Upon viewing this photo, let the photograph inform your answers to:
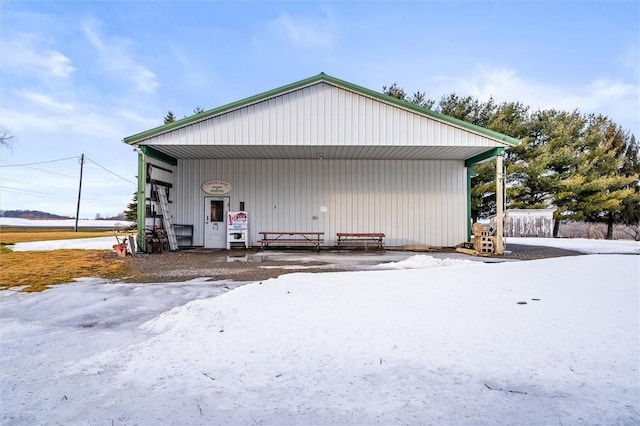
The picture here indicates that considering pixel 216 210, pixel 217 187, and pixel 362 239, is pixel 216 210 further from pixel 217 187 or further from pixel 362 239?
pixel 362 239

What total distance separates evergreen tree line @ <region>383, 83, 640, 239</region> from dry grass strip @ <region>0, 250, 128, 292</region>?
20.6 meters

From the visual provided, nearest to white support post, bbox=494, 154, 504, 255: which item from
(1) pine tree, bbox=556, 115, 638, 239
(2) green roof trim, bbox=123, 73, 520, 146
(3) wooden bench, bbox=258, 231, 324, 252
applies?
(2) green roof trim, bbox=123, 73, 520, 146

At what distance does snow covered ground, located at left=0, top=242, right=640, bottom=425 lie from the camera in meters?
2.38

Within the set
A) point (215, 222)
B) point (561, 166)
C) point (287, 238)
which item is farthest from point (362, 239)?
point (561, 166)

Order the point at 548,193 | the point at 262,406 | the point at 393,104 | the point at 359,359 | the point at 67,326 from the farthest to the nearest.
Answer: the point at 548,193 < the point at 393,104 < the point at 67,326 < the point at 359,359 < the point at 262,406

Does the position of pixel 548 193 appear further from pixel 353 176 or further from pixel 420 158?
pixel 353 176

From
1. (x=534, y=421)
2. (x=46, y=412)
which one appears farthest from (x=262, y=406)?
(x=534, y=421)

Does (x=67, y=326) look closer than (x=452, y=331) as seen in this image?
No

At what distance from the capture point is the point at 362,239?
14.9m

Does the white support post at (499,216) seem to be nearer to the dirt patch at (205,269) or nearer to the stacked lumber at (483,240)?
the stacked lumber at (483,240)

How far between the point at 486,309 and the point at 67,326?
5.08 metres

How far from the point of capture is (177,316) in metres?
4.38

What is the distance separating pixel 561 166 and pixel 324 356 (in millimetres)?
27426

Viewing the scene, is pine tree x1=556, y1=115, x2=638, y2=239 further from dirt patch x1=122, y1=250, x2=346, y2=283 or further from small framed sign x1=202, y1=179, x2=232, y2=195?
dirt patch x1=122, y1=250, x2=346, y2=283
